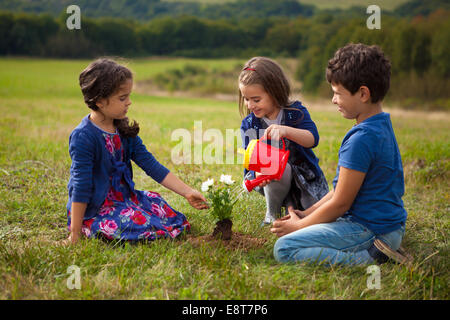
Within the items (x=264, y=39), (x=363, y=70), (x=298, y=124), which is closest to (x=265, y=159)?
(x=298, y=124)

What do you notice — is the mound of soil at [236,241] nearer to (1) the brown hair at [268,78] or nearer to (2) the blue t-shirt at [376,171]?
(2) the blue t-shirt at [376,171]

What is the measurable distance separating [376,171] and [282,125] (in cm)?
96

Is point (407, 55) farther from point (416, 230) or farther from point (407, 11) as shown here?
point (416, 230)

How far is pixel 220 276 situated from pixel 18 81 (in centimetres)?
2589

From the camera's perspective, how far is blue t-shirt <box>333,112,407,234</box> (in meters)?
2.47

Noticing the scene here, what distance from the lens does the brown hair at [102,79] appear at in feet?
9.52

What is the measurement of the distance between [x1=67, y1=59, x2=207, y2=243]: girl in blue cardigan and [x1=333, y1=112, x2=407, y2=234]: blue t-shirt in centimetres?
123

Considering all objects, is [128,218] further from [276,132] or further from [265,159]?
[276,132]

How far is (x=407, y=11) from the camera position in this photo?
29.9 meters

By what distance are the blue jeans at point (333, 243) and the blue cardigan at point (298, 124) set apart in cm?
88

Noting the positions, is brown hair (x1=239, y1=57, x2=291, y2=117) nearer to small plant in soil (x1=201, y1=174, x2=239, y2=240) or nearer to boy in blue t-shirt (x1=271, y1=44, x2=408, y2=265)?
boy in blue t-shirt (x1=271, y1=44, x2=408, y2=265)

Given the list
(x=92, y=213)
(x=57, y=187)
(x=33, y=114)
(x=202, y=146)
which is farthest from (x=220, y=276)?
(x=33, y=114)

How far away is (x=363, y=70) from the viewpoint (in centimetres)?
252

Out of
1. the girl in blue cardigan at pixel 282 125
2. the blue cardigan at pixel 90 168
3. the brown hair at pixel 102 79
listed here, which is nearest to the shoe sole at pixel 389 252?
the girl in blue cardigan at pixel 282 125
